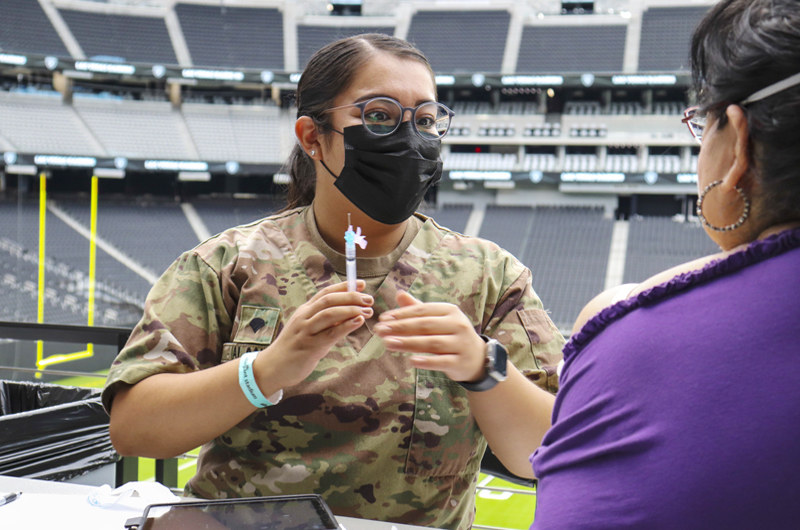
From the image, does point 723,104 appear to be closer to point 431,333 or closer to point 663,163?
point 431,333

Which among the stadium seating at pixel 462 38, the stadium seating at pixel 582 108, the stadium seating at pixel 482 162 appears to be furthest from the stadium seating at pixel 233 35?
the stadium seating at pixel 582 108

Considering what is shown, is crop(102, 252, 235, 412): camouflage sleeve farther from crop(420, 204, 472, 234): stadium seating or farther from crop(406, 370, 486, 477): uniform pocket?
crop(420, 204, 472, 234): stadium seating

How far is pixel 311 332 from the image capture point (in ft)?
2.47

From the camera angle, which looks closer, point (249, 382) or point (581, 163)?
point (249, 382)

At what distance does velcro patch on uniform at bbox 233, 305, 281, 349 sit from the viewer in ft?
3.27

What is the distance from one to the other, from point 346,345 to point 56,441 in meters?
1.07

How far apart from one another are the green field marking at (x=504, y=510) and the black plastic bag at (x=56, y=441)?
2.48m

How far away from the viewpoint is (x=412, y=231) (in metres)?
1.16

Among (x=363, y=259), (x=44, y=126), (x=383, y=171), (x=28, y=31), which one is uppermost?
(x=28, y=31)

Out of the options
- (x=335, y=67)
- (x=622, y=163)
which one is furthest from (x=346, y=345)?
(x=622, y=163)

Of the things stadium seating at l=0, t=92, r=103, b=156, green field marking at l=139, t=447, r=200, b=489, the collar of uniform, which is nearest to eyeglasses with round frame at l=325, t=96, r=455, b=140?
the collar of uniform

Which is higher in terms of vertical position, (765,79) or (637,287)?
(765,79)

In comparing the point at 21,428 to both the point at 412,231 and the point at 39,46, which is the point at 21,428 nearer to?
the point at 412,231

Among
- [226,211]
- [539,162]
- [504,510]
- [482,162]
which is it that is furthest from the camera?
[482,162]
